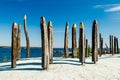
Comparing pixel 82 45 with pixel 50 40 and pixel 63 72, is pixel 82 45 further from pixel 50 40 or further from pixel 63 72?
pixel 63 72

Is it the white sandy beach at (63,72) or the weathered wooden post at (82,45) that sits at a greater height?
the weathered wooden post at (82,45)

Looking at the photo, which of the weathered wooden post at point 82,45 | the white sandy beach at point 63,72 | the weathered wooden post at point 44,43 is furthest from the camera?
the weathered wooden post at point 82,45

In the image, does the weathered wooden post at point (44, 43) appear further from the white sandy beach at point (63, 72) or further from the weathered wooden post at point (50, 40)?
the weathered wooden post at point (50, 40)

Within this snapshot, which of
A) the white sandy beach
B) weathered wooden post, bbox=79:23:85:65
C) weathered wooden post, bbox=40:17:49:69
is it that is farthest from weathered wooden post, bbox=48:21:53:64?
weathered wooden post, bbox=79:23:85:65

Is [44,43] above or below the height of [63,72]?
above

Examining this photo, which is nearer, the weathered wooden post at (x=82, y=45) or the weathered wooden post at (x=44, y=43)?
the weathered wooden post at (x=44, y=43)

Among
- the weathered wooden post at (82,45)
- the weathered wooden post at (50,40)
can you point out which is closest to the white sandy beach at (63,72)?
the weathered wooden post at (82,45)

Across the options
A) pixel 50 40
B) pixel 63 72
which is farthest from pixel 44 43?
pixel 63 72

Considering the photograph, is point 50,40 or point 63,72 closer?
point 63,72

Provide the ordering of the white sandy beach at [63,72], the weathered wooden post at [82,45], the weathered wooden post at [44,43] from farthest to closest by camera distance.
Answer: the weathered wooden post at [82,45] → the weathered wooden post at [44,43] → the white sandy beach at [63,72]

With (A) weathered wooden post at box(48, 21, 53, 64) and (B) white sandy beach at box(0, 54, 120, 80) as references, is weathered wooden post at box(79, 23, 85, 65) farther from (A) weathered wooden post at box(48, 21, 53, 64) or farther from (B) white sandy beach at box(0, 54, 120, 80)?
(A) weathered wooden post at box(48, 21, 53, 64)

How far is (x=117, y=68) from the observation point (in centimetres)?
2441

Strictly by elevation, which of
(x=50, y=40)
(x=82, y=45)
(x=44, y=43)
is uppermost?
(x=50, y=40)

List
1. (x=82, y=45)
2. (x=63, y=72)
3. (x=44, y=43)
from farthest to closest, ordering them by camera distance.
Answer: (x=82, y=45) < (x=44, y=43) < (x=63, y=72)
